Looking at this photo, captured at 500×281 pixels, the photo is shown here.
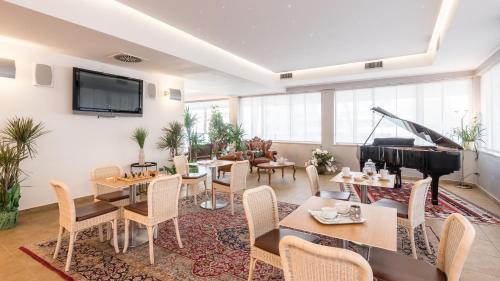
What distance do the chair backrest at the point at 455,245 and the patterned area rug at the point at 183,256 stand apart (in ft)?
2.75

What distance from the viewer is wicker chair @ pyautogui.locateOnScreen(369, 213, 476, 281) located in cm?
153

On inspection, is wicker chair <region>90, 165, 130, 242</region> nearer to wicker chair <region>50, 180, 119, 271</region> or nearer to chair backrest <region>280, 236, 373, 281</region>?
wicker chair <region>50, 180, 119, 271</region>

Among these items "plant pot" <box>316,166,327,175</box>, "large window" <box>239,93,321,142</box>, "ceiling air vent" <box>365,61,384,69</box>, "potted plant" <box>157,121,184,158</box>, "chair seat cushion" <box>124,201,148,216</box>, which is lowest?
"plant pot" <box>316,166,327,175</box>

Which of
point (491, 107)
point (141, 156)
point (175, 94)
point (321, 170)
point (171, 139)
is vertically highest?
point (175, 94)

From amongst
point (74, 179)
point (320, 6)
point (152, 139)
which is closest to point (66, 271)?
point (74, 179)

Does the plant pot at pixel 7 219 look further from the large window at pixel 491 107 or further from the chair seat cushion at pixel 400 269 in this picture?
the large window at pixel 491 107

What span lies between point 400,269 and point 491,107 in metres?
5.92

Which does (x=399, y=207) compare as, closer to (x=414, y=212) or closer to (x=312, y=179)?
(x=414, y=212)

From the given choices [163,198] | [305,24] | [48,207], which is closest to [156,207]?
[163,198]

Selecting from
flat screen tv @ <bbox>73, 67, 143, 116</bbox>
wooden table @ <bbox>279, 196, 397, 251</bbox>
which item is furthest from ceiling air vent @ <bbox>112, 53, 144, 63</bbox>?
wooden table @ <bbox>279, 196, 397, 251</bbox>

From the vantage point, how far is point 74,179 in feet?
16.2

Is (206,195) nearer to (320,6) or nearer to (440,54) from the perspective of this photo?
(320,6)

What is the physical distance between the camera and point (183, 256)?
2953 mm

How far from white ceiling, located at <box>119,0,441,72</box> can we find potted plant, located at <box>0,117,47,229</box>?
251 cm
